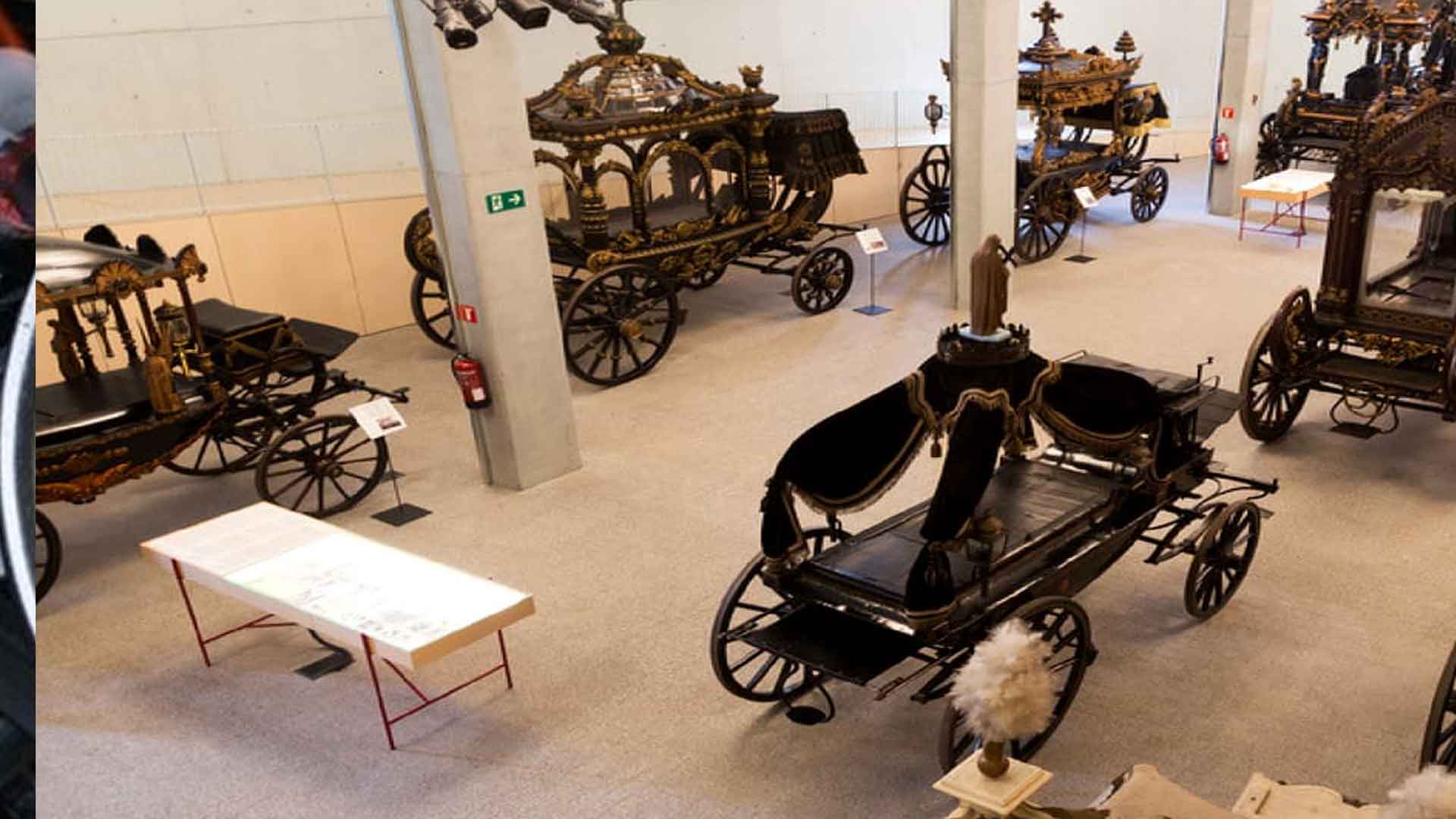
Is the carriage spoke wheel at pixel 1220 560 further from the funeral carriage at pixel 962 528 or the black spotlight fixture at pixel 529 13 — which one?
the black spotlight fixture at pixel 529 13

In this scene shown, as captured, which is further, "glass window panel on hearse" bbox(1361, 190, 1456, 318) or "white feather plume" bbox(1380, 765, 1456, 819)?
"glass window panel on hearse" bbox(1361, 190, 1456, 318)

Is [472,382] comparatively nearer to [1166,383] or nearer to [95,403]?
[95,403]

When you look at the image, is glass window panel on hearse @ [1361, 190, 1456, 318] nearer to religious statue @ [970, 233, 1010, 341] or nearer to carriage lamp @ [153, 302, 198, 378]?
religious statue @ [970, 233, 1010, 341]

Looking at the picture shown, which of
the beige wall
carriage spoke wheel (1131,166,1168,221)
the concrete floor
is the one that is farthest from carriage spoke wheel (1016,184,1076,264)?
the beige wall

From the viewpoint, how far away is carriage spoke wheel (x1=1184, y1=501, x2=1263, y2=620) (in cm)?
562

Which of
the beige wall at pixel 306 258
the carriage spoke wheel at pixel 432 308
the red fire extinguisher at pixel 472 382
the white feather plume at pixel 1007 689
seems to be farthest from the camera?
the beige wall at pixel 306 258

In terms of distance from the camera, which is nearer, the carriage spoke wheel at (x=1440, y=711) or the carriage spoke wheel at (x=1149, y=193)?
the carriage spoke wheel at (x=1440, y=711)

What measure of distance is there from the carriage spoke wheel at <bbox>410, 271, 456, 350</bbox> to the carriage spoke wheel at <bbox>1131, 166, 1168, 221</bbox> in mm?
7932

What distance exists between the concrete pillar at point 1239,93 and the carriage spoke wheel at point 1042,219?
2512 millimetres

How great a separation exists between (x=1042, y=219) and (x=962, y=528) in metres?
8.37

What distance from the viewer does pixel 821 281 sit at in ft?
36.3

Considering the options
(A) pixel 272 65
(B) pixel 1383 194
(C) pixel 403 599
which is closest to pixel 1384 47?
(B) pixel 1383 194

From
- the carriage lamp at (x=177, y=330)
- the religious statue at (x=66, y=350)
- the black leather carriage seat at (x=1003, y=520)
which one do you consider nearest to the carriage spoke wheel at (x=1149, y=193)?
the black leather carriage seat at (x=1003, y=520)

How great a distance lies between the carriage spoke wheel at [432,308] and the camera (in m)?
10.3
